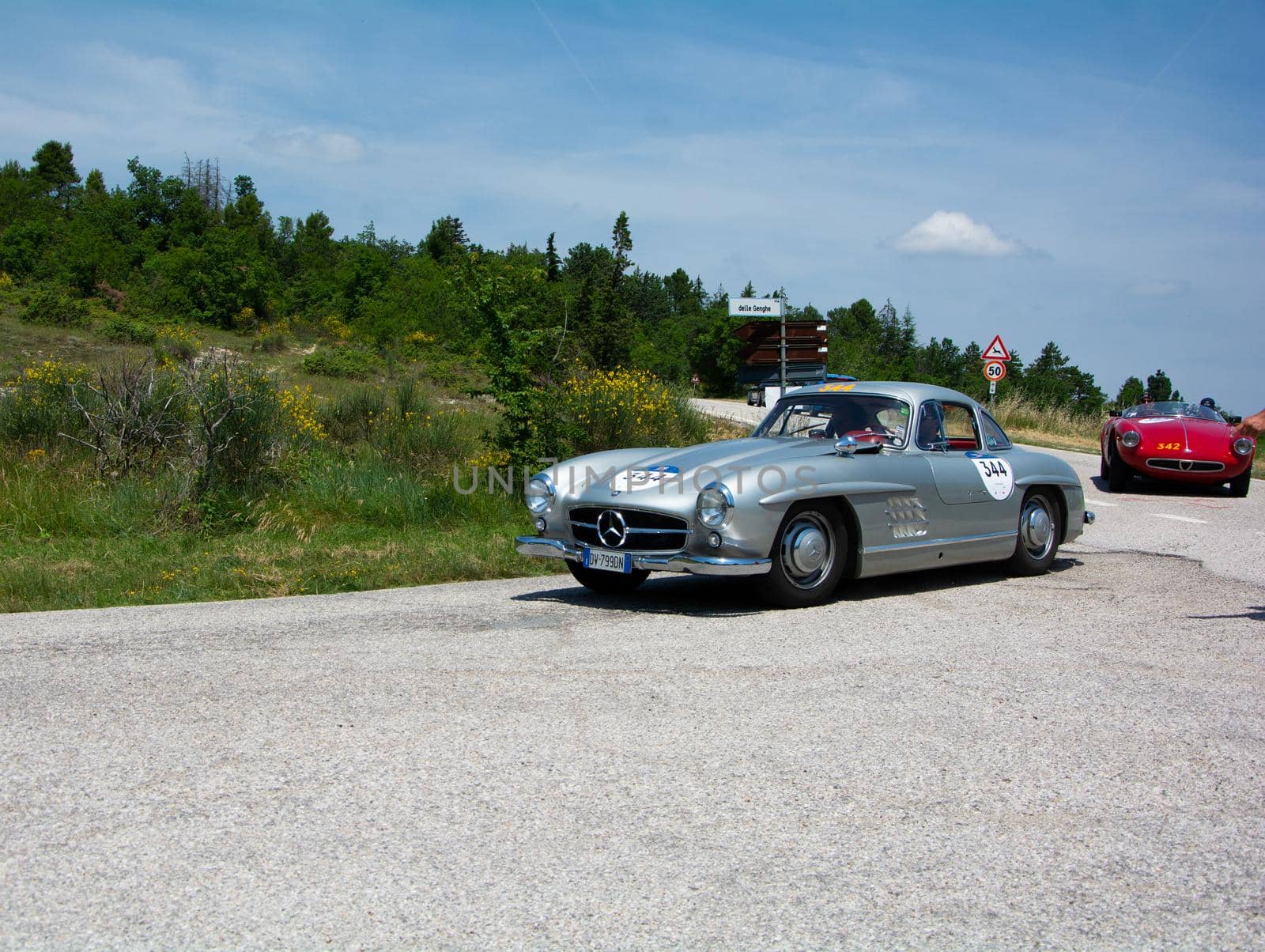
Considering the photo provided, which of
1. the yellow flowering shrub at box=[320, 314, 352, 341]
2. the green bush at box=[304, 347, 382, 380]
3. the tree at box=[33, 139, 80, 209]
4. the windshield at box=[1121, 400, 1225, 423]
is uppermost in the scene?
the tree at box=[33, 139, 80, 209]

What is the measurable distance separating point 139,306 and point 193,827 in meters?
40.1

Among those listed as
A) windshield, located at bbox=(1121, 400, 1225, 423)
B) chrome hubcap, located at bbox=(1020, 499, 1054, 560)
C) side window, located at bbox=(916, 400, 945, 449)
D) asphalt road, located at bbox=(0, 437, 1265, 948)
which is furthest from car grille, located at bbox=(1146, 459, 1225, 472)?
asphalt road, located at bbox=(0, 437, 1265, 948)

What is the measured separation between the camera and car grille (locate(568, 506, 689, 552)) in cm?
695

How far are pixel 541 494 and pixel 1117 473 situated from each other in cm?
1084

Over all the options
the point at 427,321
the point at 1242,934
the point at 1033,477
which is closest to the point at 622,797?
the point at 1242,934

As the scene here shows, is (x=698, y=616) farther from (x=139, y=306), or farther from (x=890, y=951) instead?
(x=139, y=306)

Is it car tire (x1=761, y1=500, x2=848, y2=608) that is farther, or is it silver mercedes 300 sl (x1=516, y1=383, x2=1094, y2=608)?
car tire (x1=761, y1=500, x2=848, y2=608)

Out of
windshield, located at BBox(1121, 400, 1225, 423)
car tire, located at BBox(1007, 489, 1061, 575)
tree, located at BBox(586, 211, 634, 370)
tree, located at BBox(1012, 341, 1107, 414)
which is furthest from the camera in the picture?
tree, located at BBox(1012, 341, 1107, 414)

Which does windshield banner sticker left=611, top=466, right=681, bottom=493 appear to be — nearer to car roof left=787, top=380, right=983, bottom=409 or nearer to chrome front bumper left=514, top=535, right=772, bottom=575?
chrome front bumper left=514, top=535, right=772, bottom=575

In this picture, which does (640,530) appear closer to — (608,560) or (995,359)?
(608,560)

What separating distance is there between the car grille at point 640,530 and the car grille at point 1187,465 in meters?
10.8

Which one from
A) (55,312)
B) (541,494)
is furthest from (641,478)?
(55,312)

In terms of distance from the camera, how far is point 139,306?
39.7 meters

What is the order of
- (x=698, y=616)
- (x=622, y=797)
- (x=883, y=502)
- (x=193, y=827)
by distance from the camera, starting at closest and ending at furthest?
(x=193, y=827)
(x=622, y=797)
(x=698, y=616)
(x=883, y=502)
